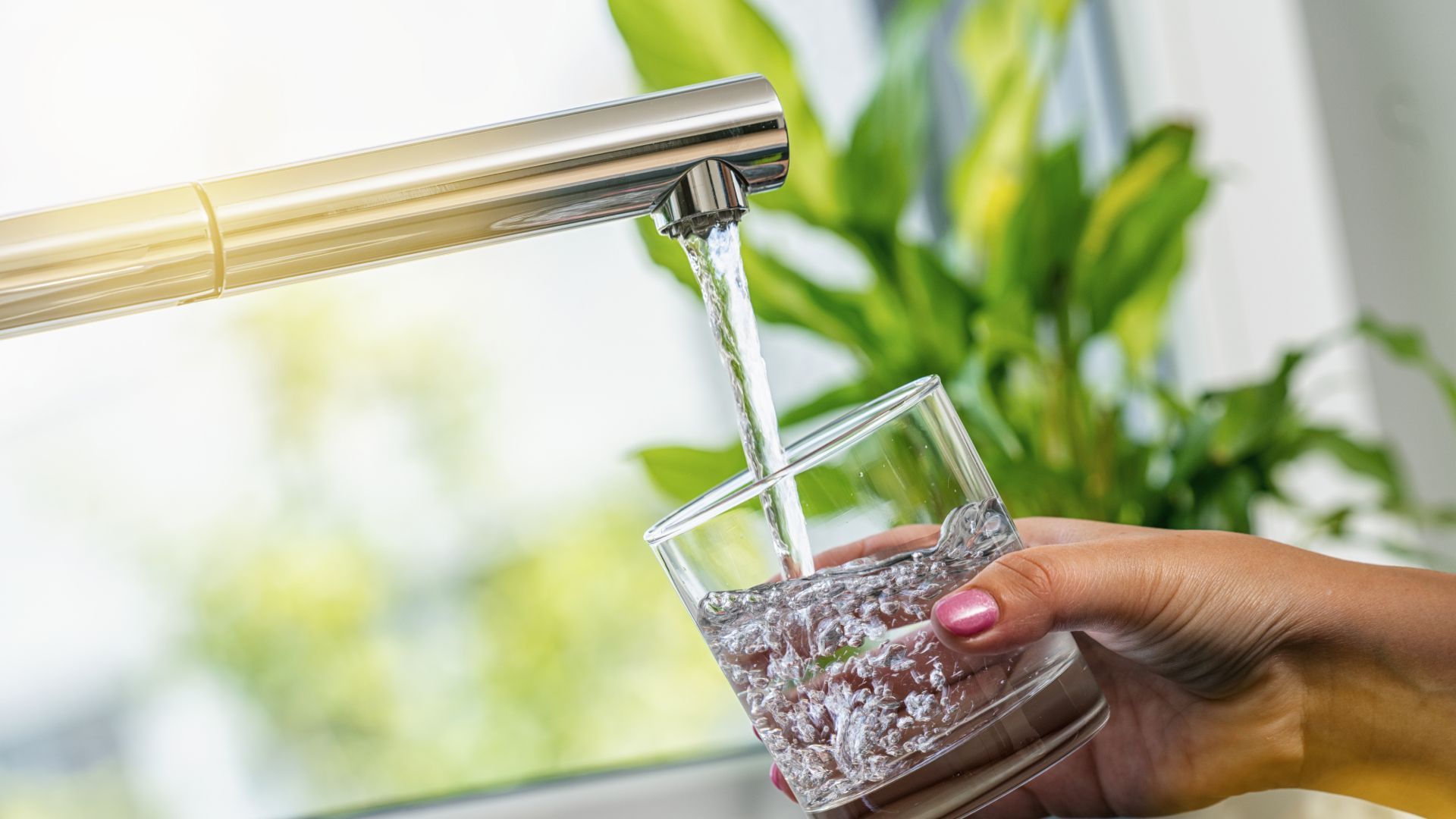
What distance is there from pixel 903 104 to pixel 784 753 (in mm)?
731

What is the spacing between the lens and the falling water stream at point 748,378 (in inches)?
18.4

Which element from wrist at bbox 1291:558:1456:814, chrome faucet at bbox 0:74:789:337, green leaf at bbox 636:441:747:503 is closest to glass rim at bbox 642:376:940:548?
chrome faucet at bbox 0:74:789:337

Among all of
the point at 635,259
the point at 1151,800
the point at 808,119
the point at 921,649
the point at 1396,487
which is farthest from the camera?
the point at 635,259

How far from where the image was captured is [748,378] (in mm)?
482

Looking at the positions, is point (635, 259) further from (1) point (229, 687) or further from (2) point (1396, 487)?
(2) point (1396, 487)

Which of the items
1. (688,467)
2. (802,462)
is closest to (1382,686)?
(802,462)

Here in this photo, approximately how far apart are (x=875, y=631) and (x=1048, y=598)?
0.09 meters

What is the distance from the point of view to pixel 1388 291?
1.46 metres

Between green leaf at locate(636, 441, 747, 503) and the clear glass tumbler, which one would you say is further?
green leaf at locate(636, 441, 747, 503)

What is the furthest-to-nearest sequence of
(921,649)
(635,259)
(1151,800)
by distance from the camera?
1. (635,259)
2. (1151,800)
3. (921,649)

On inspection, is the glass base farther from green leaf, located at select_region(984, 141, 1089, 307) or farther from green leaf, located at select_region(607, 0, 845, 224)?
green leaf, located at select_region(984, 141, 1089, 307)

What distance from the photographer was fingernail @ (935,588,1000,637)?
0.45m

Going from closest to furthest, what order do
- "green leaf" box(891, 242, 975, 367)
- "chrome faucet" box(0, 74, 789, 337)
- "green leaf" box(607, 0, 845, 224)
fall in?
"chrome faucet" box(0, 74, 789, 337) < "green leaf" box(607, 0, 845, 224) < "green leaf" box(891, 242, 975, 367)

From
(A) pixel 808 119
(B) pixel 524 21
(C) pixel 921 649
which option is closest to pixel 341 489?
(B) pixel 524 21
